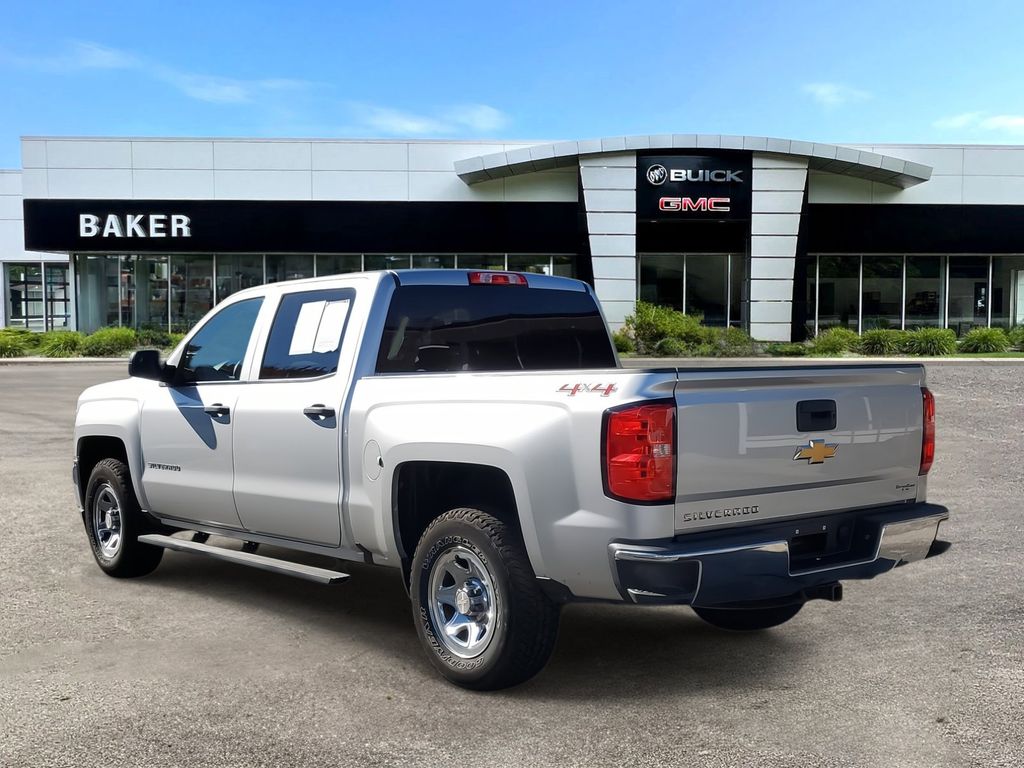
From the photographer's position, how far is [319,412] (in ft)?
17.8

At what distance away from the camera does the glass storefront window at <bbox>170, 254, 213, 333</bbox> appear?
37469mm

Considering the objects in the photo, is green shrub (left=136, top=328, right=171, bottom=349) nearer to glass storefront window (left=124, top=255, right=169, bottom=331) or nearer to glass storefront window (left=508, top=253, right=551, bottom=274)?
glass storefront window (left=124, top=255, right=169, bottom=331)

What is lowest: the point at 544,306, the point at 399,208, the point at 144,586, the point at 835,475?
the point at 144,586

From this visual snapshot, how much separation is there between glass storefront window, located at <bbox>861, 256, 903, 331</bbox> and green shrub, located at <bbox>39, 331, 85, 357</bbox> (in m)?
28.1

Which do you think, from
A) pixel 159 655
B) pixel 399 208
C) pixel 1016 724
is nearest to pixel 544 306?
pixel 159 655

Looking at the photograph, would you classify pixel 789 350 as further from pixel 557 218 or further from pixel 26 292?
pixel 26 292

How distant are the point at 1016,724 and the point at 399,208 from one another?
109 ft

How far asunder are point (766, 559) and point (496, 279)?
2542 millimetres

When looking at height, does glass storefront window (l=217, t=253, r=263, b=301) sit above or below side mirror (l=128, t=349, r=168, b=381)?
above

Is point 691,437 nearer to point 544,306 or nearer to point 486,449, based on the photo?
point 486,449

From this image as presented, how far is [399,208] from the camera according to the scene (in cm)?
3606

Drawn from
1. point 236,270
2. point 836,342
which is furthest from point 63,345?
point 836,342

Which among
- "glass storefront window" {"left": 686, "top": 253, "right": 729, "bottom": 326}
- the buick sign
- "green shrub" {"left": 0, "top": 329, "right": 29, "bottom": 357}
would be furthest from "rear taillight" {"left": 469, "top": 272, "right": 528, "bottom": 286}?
the buick sign

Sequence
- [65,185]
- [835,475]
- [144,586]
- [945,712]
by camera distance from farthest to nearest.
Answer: [65,185] < [144,586] < [835,475] < [945,712]
